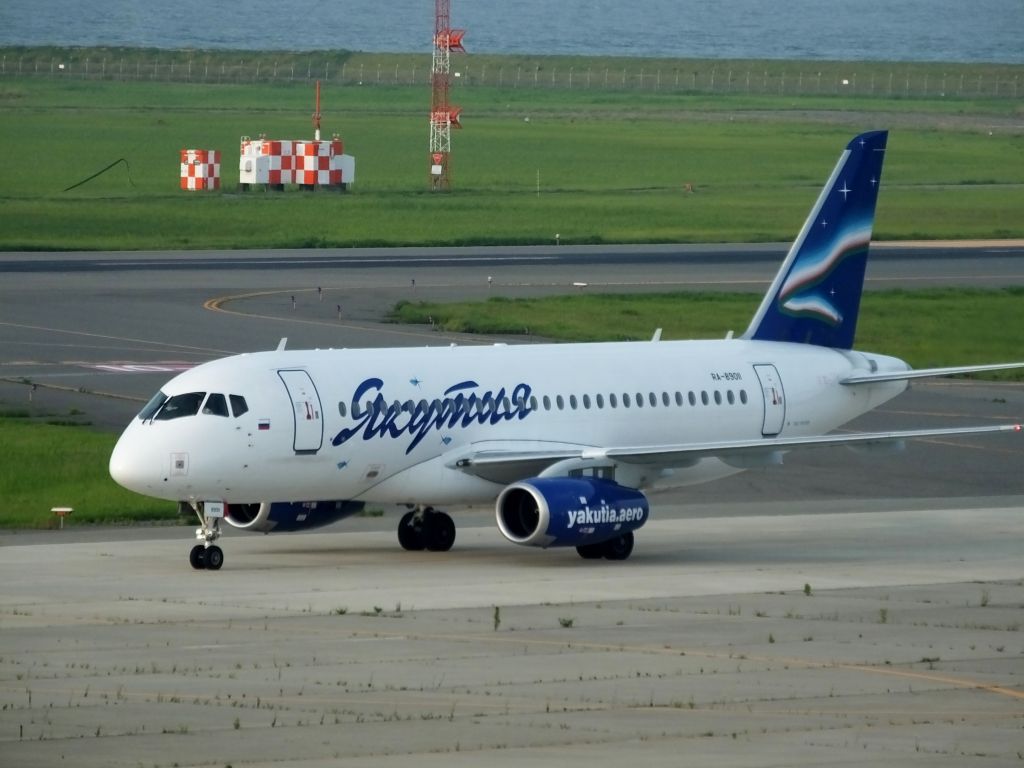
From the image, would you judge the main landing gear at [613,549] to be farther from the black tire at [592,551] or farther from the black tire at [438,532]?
the black tire at [438,532]

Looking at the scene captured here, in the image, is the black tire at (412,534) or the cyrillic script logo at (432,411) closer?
the cyrillic script logo at (432,411)

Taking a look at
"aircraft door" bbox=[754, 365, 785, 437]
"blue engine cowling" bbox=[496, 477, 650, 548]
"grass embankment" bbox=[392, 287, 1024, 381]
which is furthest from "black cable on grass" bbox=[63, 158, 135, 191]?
"blue engine cowling" bbox=[496, 477, 650, 548]

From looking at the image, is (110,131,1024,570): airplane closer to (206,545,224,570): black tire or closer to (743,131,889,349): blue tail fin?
(206,545,224,570): black tire

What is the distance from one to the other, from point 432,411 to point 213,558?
15.5 feet

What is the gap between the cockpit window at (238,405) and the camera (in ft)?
119

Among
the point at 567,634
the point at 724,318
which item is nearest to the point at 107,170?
the point at 724,318

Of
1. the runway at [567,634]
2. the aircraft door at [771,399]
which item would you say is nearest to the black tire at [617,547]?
the runway at [567,634]

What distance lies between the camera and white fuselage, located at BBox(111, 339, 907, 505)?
36.2 m

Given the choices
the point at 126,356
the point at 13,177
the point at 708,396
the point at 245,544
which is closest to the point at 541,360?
the point at 708,396

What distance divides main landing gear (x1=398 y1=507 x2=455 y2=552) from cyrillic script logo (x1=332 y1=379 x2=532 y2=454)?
236cm

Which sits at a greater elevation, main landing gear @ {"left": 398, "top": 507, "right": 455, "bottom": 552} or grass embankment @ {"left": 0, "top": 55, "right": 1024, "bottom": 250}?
grass embankment @ {"left": 0, "top": 55, "right": 1024, "bottom": 250}

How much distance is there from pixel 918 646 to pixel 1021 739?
6.38 m

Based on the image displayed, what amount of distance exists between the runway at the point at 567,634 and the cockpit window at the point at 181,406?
2.75 meters

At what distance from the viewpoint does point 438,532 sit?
40.1 m
